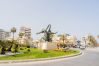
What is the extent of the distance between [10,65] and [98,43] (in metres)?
124

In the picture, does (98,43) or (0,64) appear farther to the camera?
(98,43)

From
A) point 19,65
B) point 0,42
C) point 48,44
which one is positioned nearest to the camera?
point 19,65

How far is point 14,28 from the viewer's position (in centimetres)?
9856

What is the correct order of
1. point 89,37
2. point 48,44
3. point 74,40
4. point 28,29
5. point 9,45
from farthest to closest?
point 28,29 < point 74,40 < point 89,37 < point 48,44 < point 9,45

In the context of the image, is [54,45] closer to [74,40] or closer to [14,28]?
[14,28]

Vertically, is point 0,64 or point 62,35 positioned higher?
point 62,35

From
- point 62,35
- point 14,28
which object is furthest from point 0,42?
point 14,28

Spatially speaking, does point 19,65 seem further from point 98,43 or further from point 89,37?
point 98,43

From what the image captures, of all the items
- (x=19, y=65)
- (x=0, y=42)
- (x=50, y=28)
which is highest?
(x=50, y=28)

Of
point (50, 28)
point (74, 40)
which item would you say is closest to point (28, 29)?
point (74, 40)

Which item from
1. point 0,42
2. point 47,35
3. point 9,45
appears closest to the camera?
point 0,42

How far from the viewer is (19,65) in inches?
729

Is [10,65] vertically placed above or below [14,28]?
below

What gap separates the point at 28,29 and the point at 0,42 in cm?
14877
